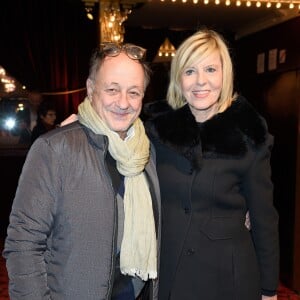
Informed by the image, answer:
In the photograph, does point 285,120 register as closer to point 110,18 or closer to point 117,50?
point 110,18

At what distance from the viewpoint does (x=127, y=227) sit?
4.48 feet

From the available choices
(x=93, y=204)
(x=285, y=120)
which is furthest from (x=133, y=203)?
(x=285, y=120)

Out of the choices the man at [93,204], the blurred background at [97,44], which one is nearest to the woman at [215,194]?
the man at [93,204]

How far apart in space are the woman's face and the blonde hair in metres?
0.02

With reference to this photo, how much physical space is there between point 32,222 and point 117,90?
19.6 inches

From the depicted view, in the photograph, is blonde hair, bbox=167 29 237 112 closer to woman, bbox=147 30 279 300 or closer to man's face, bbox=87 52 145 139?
woman, bbox=147 30 279 300

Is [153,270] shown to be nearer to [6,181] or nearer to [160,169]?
[160,169]

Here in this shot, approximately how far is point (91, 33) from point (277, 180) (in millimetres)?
3463

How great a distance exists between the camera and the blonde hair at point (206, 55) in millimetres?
1645

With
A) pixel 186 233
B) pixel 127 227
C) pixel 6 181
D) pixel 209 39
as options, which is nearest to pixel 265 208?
pixel 186 233

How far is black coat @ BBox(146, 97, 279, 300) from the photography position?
1605 millimetres

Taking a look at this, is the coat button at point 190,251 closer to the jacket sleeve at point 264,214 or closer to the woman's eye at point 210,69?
the jacket sleeve at point 264,214

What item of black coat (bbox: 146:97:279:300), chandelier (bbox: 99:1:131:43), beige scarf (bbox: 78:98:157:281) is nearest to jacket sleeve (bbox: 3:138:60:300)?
beige scarf (bbox: 78:98:157:281)

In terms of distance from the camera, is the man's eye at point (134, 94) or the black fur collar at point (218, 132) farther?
the black fur collar at point (218, 132)
